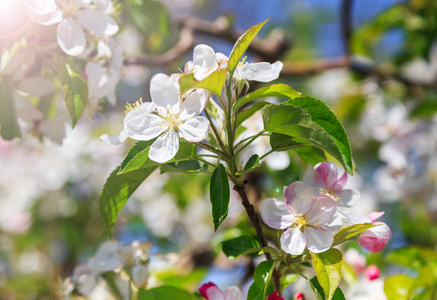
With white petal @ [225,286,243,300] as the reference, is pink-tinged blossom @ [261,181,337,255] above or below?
above

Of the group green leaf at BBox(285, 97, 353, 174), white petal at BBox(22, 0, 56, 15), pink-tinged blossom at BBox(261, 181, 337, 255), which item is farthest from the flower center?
white petal at BBox(22, 0, 56, 15)

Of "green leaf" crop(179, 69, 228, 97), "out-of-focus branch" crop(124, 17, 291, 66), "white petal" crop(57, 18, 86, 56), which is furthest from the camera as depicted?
"out-of-focus branch" crop(124, 17, 291, 66)

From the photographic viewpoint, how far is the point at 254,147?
114 centimetres

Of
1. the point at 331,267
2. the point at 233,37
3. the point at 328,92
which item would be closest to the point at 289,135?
the point at 331,267

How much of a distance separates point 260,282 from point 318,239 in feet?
0.33

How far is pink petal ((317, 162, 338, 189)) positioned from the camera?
2.16ft

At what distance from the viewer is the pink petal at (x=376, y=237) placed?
61cm

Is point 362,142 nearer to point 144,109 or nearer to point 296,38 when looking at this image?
point 296,38

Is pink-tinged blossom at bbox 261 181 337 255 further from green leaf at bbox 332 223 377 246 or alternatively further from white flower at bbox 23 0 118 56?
white flower at bbox 23 0 118 56

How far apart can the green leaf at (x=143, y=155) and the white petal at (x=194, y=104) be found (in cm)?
4

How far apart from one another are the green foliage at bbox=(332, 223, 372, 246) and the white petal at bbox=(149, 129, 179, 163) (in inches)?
10.2

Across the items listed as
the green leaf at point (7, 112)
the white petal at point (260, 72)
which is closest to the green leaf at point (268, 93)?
the white petal at point (260, 72)

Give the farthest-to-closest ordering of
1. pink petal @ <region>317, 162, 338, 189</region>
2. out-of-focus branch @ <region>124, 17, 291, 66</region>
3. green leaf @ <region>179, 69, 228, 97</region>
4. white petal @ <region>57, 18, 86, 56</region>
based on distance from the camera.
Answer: out-of-focus branch @ <region>124, 17, 291, 66</region> < white petal @ <region>57, 18, 86, 56</region> < pink petal @ <region>317, 162, 338, 189</region> < green leaf @ <region>179, 69, 228, 97</region>

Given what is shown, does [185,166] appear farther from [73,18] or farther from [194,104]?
[73,18]
